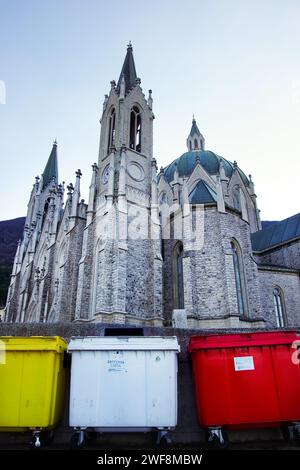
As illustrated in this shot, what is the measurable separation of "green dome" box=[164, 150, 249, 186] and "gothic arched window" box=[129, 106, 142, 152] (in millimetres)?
11071

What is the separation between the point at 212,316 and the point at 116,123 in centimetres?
1482

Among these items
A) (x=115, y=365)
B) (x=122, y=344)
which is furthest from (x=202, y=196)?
(x=115, y=365)

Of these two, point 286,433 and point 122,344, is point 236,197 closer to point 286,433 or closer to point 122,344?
point 286,433

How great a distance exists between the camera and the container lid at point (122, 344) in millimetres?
4570

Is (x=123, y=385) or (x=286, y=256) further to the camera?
(x=286, y=256)

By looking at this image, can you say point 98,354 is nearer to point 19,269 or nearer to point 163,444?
point 163,444

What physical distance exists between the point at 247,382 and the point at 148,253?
47.5 feet

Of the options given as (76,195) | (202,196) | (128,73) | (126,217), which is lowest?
(126,217)

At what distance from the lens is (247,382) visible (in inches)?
178

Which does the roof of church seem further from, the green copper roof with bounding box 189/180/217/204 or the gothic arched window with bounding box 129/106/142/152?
the gothic arched window with bounding box 129/106/142/152

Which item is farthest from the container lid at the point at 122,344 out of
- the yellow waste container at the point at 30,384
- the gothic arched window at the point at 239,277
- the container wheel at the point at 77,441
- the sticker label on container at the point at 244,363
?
the gothic arched window at the point at 239,277

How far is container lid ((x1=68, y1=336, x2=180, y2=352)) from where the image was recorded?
4570mm

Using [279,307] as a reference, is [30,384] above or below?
below

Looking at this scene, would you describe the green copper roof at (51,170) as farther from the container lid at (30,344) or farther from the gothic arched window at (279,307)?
the container lid at (30,344)
